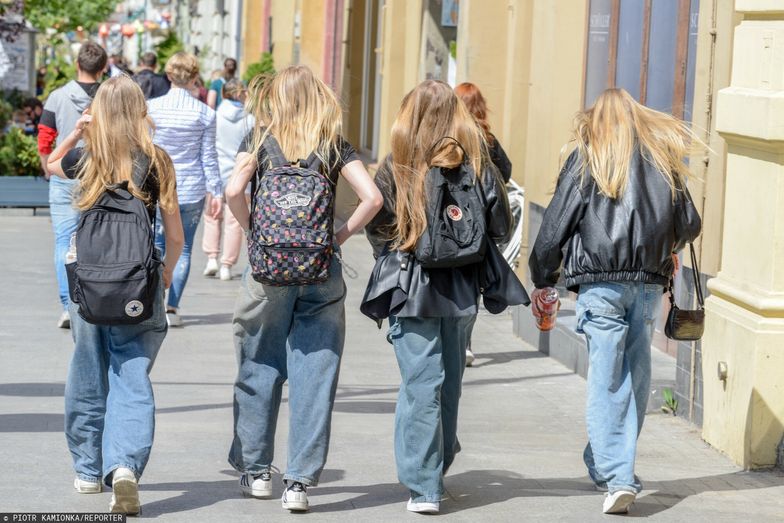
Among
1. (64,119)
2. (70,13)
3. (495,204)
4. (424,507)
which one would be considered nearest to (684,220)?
(495,204)

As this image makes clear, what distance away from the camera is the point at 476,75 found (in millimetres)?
13555

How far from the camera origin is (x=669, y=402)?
8.35 metres

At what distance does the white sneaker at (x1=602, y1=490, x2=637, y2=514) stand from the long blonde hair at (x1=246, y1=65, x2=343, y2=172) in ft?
5.80

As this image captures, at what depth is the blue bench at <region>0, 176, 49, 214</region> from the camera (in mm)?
17734

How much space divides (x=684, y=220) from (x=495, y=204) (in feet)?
2.64

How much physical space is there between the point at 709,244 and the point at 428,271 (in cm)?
233

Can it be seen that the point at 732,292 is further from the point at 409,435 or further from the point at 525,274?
the point at 525,274

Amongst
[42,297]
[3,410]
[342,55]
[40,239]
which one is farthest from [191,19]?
[3,410]

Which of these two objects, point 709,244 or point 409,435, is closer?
point 409,435

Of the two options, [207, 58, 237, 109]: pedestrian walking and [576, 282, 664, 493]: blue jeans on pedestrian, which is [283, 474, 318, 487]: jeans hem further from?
[207, 58, 237, 109]: pedestrian walking

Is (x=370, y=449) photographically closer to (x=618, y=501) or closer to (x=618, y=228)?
Answer: (x=618, y=501)

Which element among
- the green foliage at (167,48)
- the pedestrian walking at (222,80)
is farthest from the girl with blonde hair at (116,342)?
the green foliage at (167,48)

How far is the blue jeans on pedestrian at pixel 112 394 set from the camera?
583 cm

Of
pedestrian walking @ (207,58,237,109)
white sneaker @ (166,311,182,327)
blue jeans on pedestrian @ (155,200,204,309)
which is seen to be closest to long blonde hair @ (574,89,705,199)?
blue jeans on pedestrian @ (155,200,204,309)
